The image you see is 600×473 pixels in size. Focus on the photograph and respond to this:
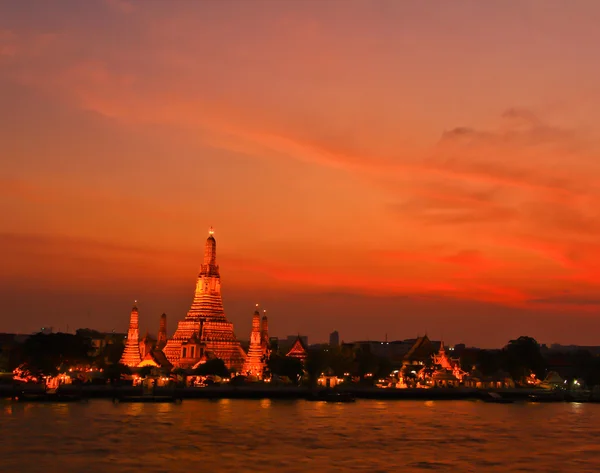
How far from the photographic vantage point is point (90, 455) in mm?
53031

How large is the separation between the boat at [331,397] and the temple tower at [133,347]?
2454 centimetres

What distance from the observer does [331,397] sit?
10488 centimetres

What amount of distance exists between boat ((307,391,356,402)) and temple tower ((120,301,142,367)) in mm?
24540

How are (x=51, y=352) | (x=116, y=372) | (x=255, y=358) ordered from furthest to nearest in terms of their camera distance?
(x=255, y=358), (x=116, y=372), (x=51, y=352)

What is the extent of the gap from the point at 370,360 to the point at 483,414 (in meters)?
53.3

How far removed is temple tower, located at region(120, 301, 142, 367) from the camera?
387 feet

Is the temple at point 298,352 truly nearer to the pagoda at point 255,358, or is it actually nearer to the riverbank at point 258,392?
the riverbank at point 258,392

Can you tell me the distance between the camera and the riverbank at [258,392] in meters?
101

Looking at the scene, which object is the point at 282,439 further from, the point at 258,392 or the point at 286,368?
the point at 286,368

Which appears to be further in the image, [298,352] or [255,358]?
[298,352]

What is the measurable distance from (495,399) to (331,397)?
73.5 feet

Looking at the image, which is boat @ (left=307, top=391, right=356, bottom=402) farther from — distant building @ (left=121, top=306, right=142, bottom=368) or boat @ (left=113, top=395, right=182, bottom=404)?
distant building @ (left=121, top=306, right=142, bottom=368)

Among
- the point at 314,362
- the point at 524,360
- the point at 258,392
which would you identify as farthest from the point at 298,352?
the point at 524,360

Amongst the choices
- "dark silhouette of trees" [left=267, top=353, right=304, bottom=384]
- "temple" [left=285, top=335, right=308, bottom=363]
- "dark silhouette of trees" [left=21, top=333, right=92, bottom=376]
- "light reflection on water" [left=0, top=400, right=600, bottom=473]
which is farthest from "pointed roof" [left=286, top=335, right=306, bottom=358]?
"light reflection on water" [left=0, top=400, right=600, bottom=473]
